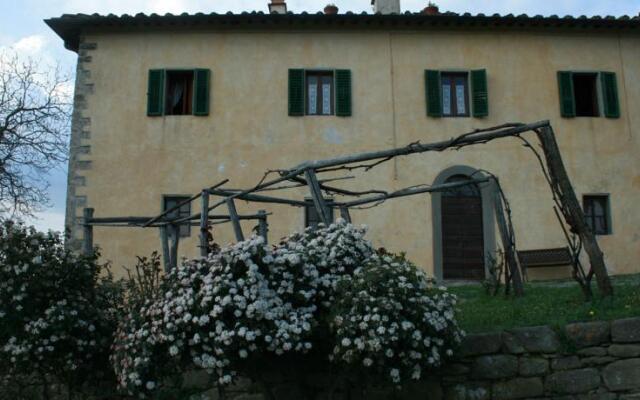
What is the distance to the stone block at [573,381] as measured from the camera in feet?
19.3

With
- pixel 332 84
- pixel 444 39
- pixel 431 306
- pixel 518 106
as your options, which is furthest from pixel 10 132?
pixel 431 306

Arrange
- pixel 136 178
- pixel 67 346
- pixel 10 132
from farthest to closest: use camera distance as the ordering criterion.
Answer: pixel 10 132 → pixel 136 178 → pixel 67 346

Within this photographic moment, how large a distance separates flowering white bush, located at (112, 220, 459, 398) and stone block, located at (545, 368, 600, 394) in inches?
44.4

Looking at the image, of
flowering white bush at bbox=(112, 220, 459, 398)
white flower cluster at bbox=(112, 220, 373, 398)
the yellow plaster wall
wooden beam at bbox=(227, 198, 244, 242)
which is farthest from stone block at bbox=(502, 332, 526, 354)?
the yellow plaster wall

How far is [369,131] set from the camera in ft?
45.6

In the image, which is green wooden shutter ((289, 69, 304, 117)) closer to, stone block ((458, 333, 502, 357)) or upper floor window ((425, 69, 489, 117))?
upper floor window ((425, 69, 489, 117))

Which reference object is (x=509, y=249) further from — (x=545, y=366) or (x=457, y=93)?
(x=457, y=93)

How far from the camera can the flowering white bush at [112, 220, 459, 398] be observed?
519 centimetres

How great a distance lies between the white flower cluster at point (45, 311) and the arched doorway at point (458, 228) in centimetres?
843

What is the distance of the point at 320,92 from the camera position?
14.2 metres

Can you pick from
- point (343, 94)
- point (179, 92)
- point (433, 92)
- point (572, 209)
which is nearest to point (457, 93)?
point (433, 92)

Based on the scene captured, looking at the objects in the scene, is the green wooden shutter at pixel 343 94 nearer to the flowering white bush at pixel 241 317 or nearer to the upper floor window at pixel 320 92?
the upper floor window at pixel 320 92

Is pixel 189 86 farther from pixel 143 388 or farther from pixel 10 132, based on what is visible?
pixel 143 388

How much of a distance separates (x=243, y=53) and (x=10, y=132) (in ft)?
19.0
